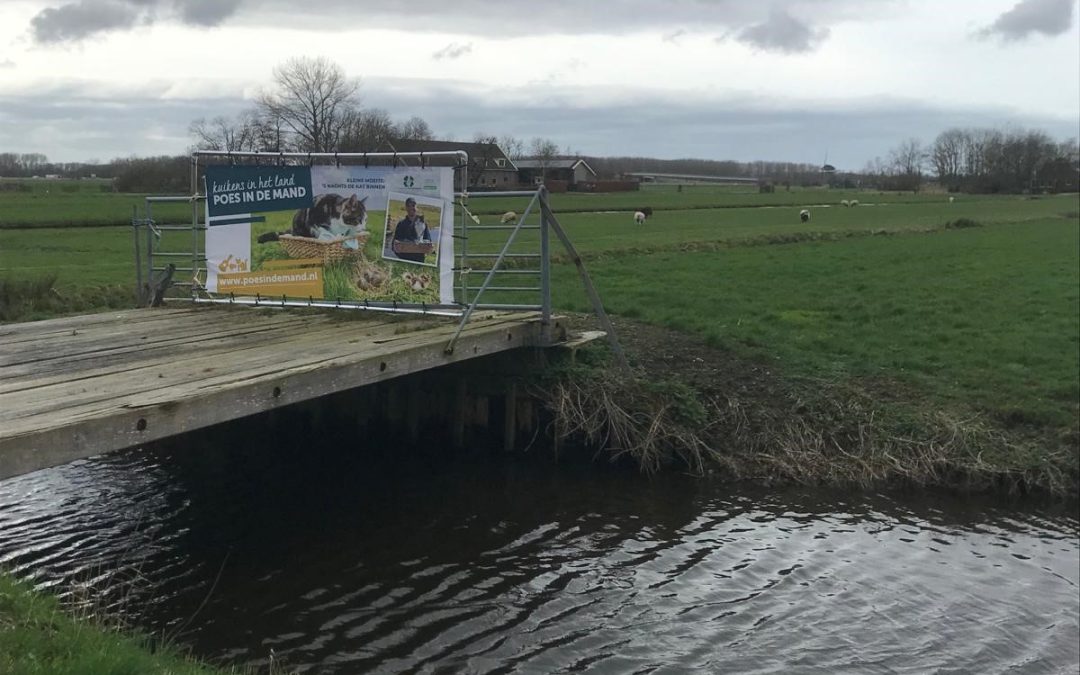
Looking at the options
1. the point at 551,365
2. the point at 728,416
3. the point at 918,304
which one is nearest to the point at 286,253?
the point at 551,365

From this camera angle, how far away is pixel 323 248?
39.0ft

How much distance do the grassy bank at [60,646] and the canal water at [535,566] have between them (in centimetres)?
146

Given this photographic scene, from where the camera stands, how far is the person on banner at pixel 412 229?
453 inches

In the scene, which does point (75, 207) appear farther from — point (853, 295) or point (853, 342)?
point (853, 342)

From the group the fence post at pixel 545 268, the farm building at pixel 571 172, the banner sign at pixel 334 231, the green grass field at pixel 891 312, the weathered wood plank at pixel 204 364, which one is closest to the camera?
the weathered wood plank at pixel 204 364

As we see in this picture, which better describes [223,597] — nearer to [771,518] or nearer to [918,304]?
[771,518]

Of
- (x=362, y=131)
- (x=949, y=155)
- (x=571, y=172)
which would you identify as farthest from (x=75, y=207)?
(x=949, y=155)

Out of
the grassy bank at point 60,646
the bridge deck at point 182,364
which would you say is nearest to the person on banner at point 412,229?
the bridge deck at point 182,364

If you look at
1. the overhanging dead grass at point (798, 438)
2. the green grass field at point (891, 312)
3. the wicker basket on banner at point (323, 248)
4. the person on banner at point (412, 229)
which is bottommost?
the overhanging dead grass at point (798, 438)

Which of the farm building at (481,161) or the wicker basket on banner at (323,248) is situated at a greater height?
the farm building at (481,161)

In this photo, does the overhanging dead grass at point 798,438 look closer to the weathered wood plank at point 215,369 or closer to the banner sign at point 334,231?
the weathered wood plank at point 215,369

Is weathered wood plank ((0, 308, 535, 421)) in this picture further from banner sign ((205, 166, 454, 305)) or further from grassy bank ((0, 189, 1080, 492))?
grassy bank ((0, 189, 1080, 492))

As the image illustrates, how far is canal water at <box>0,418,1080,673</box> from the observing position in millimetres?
7270

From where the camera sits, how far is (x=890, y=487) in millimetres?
11312
